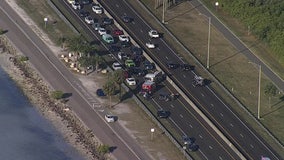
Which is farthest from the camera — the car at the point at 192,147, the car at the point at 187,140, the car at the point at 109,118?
the car at the point at 109,118

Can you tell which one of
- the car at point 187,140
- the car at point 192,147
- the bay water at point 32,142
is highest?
the bay water at point 32,142

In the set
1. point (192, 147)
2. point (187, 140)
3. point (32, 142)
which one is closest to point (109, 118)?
point (32, 142)

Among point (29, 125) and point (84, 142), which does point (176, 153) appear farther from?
point (29, 125)

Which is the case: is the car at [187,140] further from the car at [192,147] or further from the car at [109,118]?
the car at [109,118]

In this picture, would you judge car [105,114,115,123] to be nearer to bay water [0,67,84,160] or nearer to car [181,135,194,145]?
bay water [0,67,84,160]

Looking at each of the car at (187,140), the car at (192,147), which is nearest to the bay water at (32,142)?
the car at (187,140)

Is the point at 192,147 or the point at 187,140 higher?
the point at 187,140

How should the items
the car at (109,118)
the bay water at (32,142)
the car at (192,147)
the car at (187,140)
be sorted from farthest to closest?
1. the car at (109,118)
2. the car at (187,140)
3. the car at (192,147)
4. the bay water at (32,142)

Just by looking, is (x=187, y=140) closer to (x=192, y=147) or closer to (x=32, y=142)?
(x=192, y=147)

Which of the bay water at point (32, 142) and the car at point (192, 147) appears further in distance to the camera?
the car at point (192, 147)

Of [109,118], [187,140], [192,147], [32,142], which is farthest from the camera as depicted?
[109,118]

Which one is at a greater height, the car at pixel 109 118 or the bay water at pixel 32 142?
the bay water at pixel 32 142
